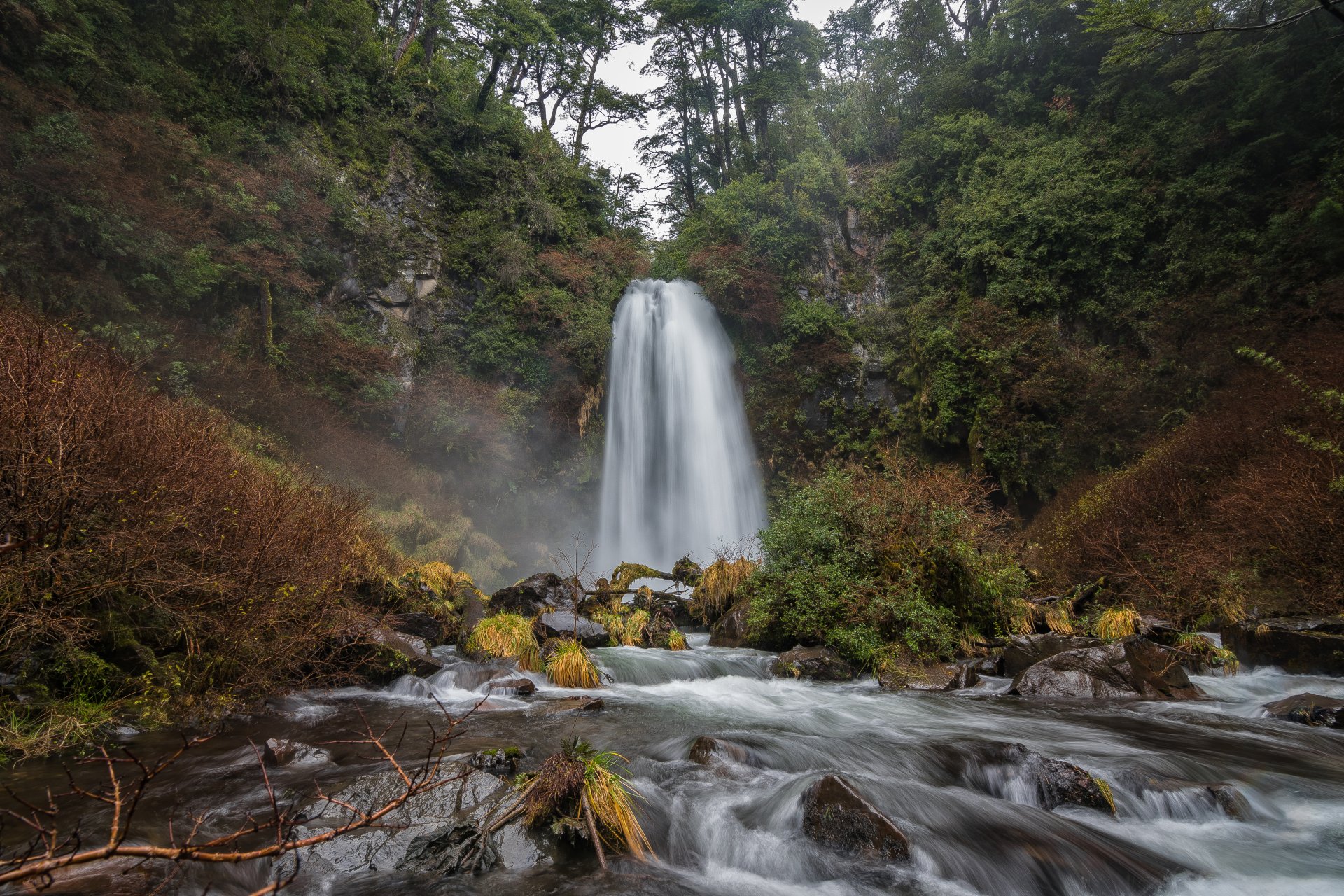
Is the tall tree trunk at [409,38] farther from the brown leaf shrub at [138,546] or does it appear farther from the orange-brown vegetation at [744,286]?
the brown leaf shrub at [138,546]

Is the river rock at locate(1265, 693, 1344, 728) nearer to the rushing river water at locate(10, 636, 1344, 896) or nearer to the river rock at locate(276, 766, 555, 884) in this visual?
the rushing river water at locate(10, 636, 1344, 896)

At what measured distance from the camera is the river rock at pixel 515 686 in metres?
7.81

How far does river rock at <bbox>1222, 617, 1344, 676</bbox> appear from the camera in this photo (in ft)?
24.3

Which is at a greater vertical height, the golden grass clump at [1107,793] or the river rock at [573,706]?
the golden grass clump at [1107,793]

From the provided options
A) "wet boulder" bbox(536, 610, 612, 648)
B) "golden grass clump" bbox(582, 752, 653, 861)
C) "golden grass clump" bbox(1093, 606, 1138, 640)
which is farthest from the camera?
"wet boulder" bbox(536, 610, 612, 648)

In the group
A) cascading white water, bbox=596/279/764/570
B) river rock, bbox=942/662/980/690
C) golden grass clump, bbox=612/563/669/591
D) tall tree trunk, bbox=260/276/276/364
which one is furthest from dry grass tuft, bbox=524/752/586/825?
cascading white water, bbox=596/279/764/570

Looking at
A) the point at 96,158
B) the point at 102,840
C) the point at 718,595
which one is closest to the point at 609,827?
the point at 102,840

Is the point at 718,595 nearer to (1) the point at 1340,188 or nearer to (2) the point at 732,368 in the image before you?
(2) the point at 732,368

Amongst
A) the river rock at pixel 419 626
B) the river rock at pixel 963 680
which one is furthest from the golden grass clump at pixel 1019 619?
the river rock at pixel 419 626

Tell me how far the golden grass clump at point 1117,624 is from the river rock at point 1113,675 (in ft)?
3.22

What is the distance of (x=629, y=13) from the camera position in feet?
93.5

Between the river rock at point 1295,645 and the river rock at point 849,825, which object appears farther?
the river rock at point 1295,645

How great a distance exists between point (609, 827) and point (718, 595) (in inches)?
351

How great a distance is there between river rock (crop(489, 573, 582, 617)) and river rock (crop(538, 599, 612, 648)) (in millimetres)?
1481
